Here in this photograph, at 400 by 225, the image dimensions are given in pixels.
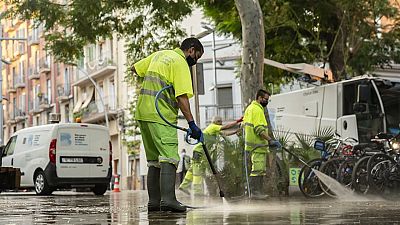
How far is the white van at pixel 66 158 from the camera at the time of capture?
20375mm

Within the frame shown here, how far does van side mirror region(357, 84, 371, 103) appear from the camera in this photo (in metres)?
18.9

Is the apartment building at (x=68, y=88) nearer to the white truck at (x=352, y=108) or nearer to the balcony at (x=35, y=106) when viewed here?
the balcony at (x=35, y=106)

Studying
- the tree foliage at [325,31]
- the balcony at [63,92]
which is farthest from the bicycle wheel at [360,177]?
the balcony at [63,92]

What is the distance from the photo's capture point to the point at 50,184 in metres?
20.2

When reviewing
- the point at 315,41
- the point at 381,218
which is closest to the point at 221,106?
the point at 315,41

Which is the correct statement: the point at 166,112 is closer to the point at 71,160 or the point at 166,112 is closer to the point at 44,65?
the point at 71,160

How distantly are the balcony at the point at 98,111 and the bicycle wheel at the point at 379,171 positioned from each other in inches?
1710

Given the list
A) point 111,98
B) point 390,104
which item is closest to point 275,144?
point 390,104

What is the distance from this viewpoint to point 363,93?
18.9m

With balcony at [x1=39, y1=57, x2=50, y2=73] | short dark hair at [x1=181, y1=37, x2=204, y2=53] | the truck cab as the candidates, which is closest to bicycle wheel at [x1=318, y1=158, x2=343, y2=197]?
the truck cab

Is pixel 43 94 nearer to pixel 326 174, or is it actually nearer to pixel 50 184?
pixel 50 184

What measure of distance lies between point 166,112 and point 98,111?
52423 millimetres

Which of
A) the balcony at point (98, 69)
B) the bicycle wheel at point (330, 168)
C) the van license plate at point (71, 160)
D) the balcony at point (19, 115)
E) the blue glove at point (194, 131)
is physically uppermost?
the balcony at point (98, 69)

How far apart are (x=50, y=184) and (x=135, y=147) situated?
31223 mm
